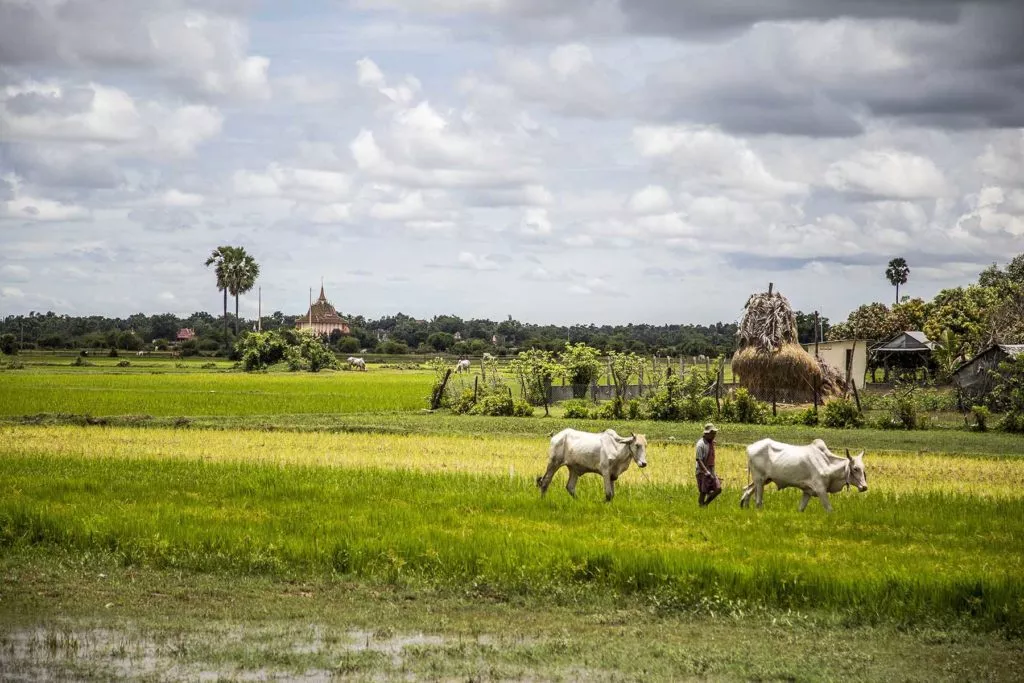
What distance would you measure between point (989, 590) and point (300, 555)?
23.0 feet

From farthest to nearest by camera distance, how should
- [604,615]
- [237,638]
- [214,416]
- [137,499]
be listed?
[214,416]
[137,499]
[604,615]
[237,638]

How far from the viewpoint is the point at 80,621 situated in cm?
1030

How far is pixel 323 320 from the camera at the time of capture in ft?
514

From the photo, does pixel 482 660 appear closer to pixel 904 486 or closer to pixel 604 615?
pixel 604 615

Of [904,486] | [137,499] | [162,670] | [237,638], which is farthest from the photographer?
[904,486]

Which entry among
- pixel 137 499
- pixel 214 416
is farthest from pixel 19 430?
pixel 137 499

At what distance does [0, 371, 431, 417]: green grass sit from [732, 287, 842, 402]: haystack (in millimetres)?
11406

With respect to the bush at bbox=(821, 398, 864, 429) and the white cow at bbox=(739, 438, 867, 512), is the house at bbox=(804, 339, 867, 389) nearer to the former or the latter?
the bush at bbox=(821, 398, 864, 429)

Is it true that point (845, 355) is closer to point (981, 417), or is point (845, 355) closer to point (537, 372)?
point (537, 372)

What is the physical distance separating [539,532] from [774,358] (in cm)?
2606

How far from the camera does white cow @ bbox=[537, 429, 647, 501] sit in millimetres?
15406

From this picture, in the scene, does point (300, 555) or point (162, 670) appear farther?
point (300, 555)

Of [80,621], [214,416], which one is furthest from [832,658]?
[214,416]

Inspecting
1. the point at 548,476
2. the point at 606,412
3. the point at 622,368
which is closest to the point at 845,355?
the point at 622,368
